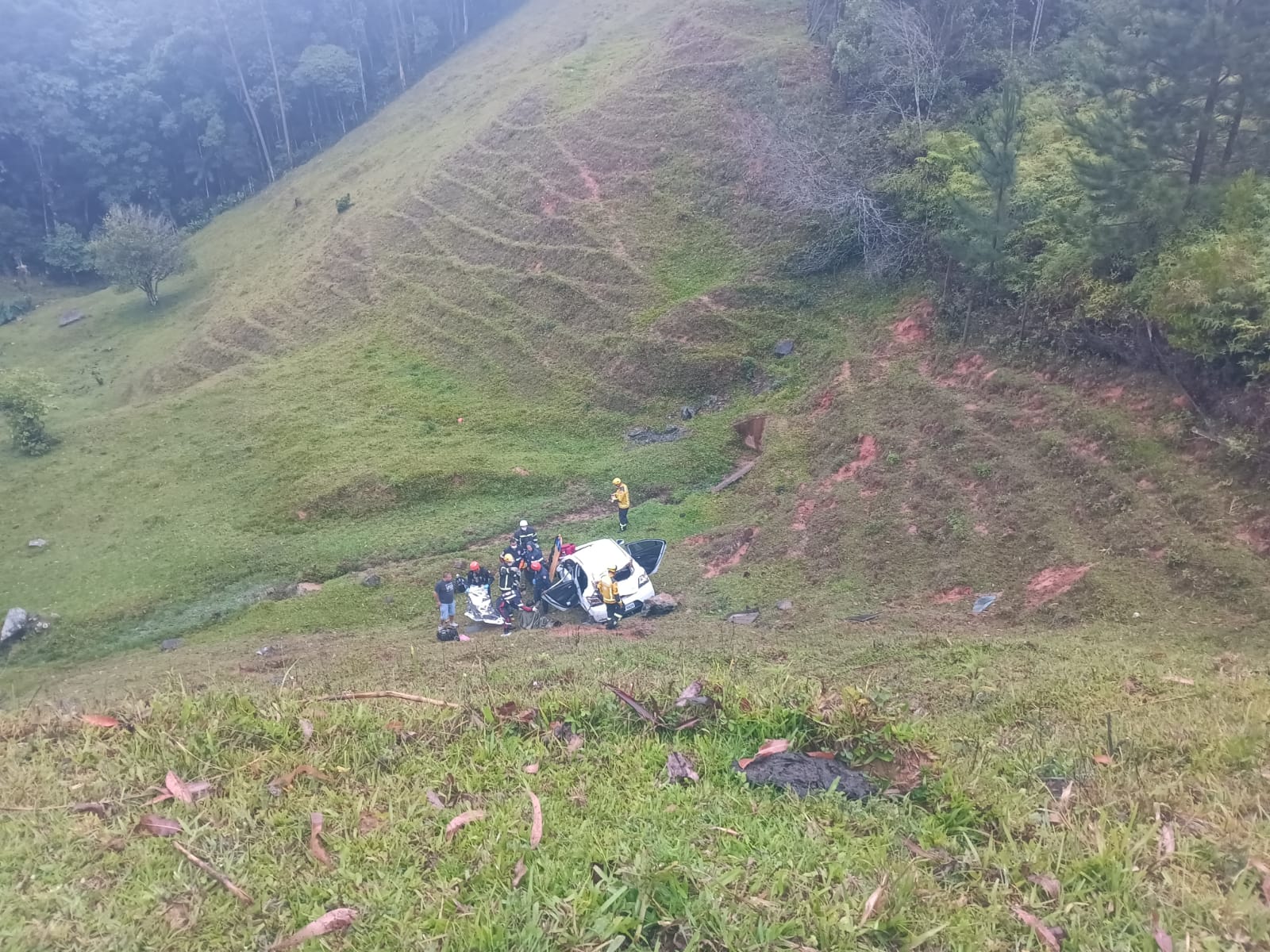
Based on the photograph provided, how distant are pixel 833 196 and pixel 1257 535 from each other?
1837cm

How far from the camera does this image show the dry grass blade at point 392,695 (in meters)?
5.43

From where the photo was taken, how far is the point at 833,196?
2669 cm

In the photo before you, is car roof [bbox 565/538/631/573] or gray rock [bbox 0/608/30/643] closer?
car roof [bbox 565/538/631/573]

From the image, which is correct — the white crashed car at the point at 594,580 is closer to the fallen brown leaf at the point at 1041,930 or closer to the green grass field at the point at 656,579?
the green grass field at the point at 656,579

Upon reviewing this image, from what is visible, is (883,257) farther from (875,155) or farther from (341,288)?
(341,288)

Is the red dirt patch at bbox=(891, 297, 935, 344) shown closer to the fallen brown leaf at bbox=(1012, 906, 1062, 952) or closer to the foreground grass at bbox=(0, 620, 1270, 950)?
the foreground grass at bbox=(0, 620, 1270, 950)

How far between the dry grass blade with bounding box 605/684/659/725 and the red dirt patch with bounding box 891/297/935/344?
1912cm

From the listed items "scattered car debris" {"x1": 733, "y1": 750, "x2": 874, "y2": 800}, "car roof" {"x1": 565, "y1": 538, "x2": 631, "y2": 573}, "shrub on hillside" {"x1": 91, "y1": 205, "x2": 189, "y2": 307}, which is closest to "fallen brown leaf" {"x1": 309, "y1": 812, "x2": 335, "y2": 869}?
"scattered car debris" {"x1": 733, "y1": 750, "x2": 874, "y2": 800}

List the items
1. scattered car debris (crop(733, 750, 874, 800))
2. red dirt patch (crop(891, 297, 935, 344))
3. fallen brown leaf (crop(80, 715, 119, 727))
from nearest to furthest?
scattered car debris (crop(733, 750, 874, 800)) → fallen brown leaf (crop(80, 715, 119, 727)) → red dirt patch (crop(891, 297, 935, 344))

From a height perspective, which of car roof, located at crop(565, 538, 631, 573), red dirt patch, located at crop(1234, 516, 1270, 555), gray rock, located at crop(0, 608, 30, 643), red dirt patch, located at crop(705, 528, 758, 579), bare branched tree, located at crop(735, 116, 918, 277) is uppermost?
bare branched tree, located at crop(735, 116, 918, 277)

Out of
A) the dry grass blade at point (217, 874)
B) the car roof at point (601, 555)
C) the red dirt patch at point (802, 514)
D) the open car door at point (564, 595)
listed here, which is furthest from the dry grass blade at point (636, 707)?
the red dirt patch at point (802, 514)

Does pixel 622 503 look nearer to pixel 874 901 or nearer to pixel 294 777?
pixel 294 777

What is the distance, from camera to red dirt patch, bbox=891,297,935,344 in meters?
22.0

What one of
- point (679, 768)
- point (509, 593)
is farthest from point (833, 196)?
point (679, 768)
